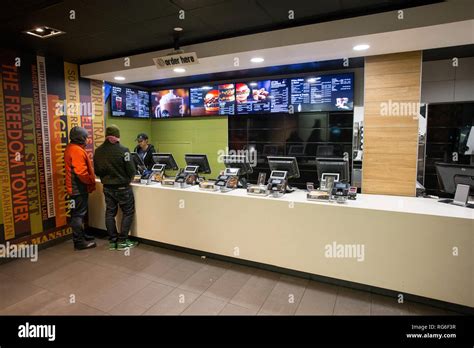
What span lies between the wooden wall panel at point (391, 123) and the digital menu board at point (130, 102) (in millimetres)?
4282

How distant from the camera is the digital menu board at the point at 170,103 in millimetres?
Answer: 5930

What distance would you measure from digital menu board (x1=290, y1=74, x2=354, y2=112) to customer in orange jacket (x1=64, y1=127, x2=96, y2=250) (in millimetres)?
3399

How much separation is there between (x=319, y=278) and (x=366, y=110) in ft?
6.89

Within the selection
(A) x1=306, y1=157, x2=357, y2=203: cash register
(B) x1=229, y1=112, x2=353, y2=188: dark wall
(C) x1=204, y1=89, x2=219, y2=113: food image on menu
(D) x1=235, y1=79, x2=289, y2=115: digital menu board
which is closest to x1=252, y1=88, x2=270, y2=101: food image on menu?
(D) x1=235, y1=79, x2=289, y2=115: digital menu board

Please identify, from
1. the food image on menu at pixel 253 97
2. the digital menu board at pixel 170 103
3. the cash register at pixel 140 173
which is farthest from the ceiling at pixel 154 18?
the digital menu board at pixel 170 103

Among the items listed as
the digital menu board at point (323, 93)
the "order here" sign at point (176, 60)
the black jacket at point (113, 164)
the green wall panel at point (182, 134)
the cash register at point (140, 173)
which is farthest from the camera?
the green wall panel at point (182, 134)

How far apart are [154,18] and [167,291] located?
2.77m

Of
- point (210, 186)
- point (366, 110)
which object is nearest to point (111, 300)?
point (210, 186)

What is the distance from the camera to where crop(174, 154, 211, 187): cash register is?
3904mm

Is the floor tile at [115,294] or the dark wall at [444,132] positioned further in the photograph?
the dark wall at [444,132]

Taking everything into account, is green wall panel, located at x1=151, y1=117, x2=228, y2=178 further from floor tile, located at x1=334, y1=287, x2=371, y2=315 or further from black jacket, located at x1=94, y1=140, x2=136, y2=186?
floor tile, located at x1=334, y1=287, x2=371, y2=315

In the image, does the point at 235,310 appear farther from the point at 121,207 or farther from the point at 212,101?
the point at 212,101

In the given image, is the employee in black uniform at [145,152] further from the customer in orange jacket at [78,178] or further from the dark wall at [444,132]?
the dark wall at [444,132]

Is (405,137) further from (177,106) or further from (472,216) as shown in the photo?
(177,106)
